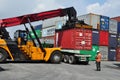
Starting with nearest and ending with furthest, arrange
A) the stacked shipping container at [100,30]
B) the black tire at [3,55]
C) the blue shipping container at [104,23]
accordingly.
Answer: the black tire at [3,55], the stacked shipping container at [100,30], the blue shipping container at [104,23]

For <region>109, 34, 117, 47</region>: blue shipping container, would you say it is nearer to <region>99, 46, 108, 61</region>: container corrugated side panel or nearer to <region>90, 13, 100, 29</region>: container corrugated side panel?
<region>99, 46, 108, 61</region>: container corrugated side panel

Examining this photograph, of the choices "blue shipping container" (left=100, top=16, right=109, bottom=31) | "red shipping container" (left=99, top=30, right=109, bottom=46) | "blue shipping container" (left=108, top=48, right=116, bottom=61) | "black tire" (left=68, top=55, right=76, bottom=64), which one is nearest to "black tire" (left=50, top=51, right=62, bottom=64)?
"black tire" (left=68, top=55, right=76, bottom=64)

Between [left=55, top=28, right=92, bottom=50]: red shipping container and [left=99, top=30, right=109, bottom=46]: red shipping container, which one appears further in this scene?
[left=99, top=30, right=109, bottom=46]: red shipping container

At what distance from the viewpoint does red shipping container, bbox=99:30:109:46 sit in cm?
3869

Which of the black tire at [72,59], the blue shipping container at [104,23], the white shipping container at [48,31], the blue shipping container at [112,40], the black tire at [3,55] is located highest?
the blue shipping container at [104,23]

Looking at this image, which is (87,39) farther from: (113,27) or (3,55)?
(113,27)

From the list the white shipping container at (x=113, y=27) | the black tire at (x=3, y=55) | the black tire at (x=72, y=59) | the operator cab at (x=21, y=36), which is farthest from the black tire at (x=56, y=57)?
the white shipping container at (x=113, y=27)

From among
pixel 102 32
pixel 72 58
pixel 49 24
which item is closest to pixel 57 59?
pixel 72 58

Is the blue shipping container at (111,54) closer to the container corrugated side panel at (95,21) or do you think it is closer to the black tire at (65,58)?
the container corrugated side panel at (95,21)

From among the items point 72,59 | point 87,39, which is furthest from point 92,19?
point 72,59

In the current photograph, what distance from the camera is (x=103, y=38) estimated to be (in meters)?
39.0

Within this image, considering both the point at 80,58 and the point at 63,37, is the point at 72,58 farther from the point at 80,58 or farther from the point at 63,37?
the point at 63,37

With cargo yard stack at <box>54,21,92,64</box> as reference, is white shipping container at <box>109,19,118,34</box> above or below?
above

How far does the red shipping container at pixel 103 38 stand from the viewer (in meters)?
38.7
